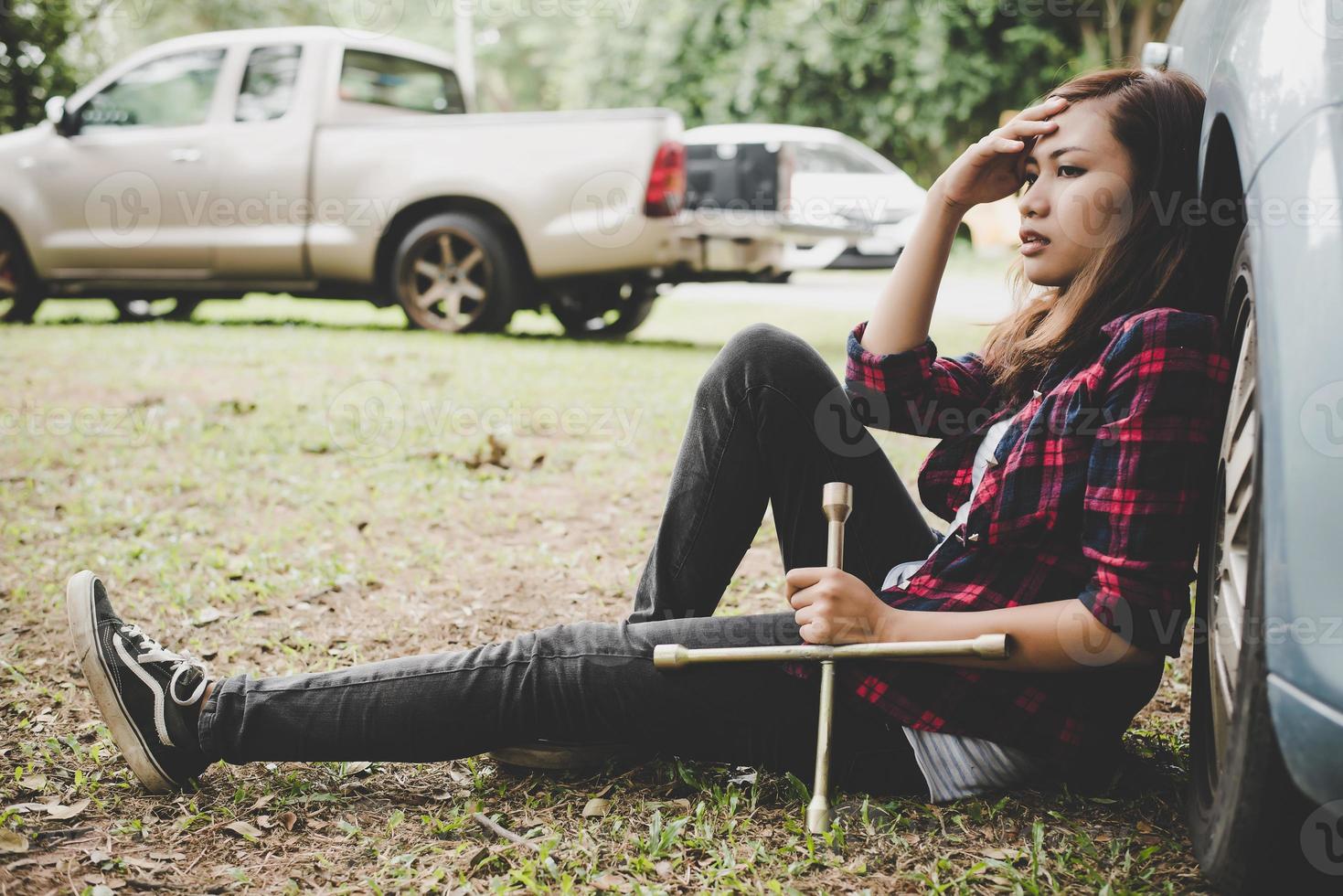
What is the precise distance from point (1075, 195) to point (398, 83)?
7.30 m

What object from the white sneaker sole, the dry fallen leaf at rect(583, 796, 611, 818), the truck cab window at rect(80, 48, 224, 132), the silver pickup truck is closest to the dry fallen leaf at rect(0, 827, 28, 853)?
the white sneaker sole

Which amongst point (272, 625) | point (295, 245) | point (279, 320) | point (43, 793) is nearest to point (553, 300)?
point (295, 245)

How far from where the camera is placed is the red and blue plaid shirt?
1600mm

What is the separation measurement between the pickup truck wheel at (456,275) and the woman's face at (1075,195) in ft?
19.0

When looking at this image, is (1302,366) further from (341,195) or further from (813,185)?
(813,185)

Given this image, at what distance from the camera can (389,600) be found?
3189 mm

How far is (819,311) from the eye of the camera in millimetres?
9906

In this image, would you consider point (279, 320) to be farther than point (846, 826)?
Yes

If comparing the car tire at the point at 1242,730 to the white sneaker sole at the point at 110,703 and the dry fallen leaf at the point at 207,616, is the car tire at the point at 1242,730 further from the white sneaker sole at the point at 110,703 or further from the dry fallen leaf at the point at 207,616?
the dry fallen leaf at the point at 207,616

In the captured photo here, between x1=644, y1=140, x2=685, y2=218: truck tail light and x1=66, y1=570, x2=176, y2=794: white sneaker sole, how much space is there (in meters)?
5.43

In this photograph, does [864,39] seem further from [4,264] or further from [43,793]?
[43,793]

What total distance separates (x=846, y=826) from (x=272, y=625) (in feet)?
5.47

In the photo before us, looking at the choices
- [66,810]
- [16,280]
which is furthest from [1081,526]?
[16,280]

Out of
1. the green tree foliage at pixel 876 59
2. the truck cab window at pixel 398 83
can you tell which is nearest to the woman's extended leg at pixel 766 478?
the truck cab window at pixel 398 83
